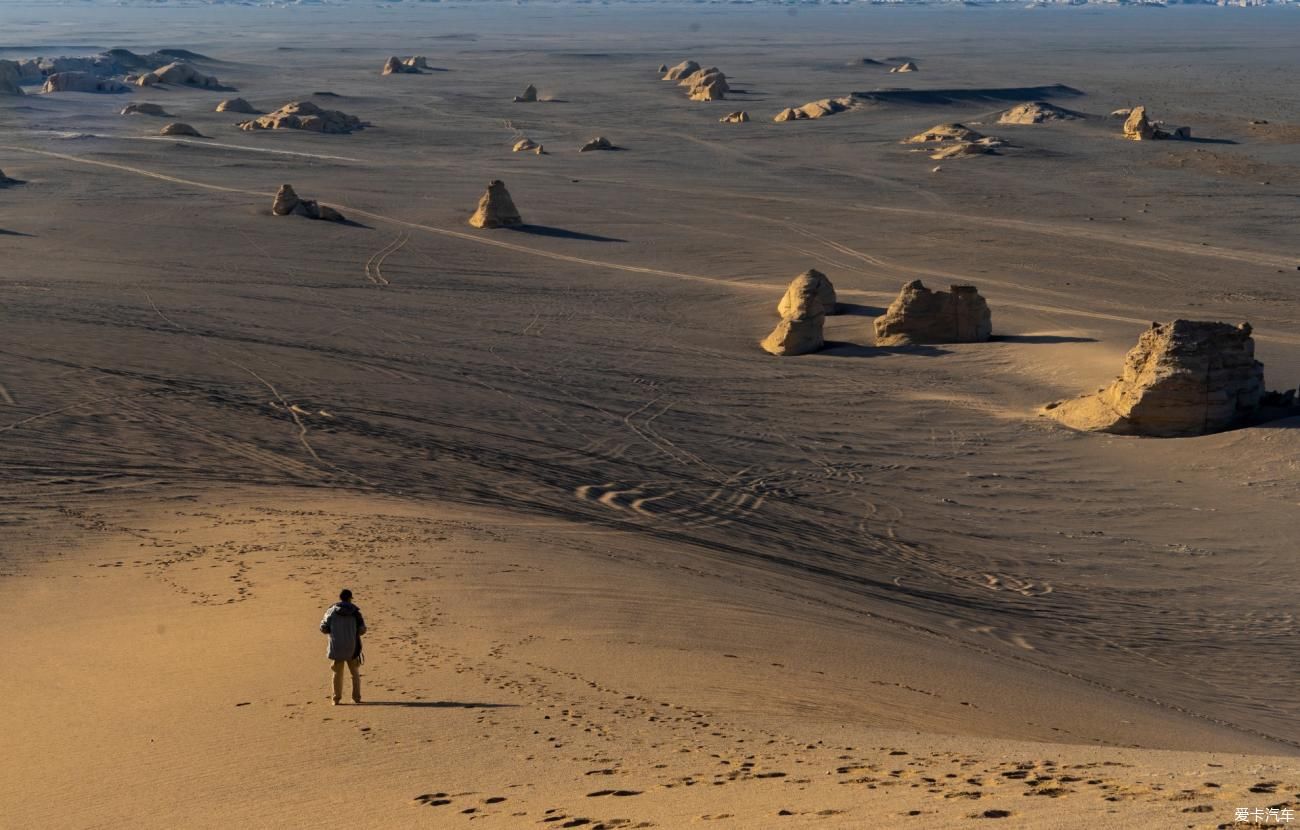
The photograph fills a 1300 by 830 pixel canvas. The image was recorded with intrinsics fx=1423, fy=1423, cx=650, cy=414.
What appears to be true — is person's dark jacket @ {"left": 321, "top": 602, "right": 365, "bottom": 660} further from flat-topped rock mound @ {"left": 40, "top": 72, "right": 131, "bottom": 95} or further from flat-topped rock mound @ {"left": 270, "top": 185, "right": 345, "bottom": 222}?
flat-topped rock mound @ {"left": 40, "top": 72, "right": 131, "bottom": 95}

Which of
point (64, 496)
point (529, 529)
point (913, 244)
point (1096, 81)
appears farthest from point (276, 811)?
point (1096, 81)

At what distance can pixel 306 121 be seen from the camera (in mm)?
62031

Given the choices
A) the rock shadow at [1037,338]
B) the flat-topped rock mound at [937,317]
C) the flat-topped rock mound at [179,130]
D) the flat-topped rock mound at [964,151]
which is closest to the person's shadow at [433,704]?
the flat-topped rock mound at [937,317]

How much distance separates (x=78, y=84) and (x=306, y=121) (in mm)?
26220

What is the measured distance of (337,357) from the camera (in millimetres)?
24094

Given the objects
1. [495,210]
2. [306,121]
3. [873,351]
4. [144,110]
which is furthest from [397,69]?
[873,351]

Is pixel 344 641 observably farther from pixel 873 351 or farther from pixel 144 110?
pixel 144 110

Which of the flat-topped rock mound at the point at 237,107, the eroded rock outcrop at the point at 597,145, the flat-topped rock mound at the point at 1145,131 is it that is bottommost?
the eroded rock outcrop at the point at 597,145

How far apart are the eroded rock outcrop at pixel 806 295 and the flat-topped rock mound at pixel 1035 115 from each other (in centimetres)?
4111

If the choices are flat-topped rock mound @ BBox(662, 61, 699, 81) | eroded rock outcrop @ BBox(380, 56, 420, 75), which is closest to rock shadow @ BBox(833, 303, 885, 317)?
flat-topped rock mound @ BBox(662, 61, 699, 81)

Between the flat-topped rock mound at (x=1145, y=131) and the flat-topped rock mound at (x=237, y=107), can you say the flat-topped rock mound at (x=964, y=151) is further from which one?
the flat-topped rock mound at (x=237, y=107)

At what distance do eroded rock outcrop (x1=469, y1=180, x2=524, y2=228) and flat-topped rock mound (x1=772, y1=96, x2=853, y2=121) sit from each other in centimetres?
3162

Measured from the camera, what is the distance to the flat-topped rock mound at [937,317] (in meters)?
26.2

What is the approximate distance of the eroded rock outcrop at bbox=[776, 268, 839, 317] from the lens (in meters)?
26.7
